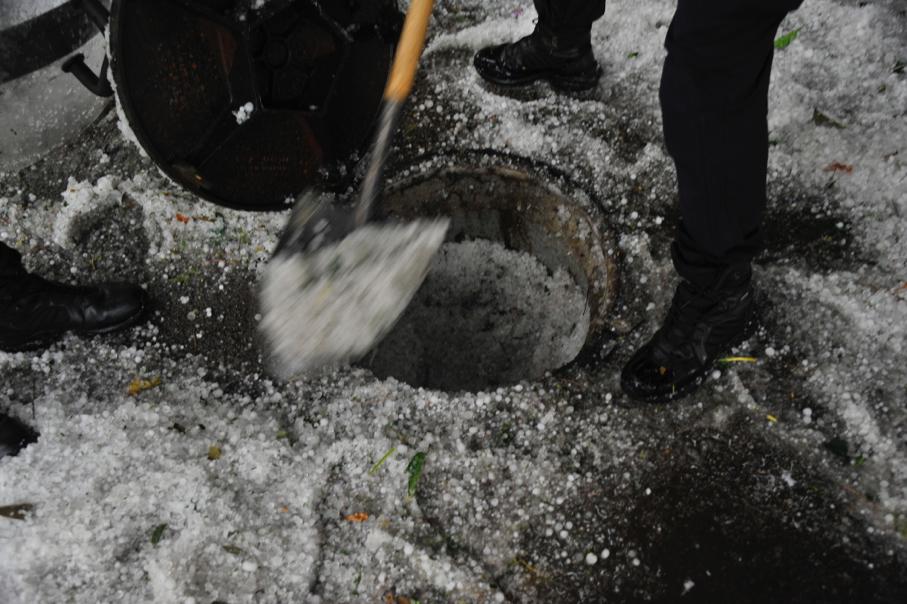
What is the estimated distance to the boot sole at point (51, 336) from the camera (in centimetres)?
220

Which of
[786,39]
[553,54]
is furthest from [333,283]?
[786,39]

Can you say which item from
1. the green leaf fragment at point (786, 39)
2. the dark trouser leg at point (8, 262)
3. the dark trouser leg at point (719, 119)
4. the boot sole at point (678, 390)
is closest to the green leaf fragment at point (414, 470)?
the boot sole at point (678, 390)

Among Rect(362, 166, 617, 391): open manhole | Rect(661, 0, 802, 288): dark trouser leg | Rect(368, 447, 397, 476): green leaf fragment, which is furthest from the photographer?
Rect(362, 166, 617, 391): open manhole

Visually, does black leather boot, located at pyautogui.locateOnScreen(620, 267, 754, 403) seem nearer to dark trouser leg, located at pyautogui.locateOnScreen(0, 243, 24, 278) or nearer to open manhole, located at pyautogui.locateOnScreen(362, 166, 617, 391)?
open manhole, located at pyautogui.locateOnScreen(362, 166, 617, 391)

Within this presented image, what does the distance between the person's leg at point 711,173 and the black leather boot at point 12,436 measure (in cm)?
176

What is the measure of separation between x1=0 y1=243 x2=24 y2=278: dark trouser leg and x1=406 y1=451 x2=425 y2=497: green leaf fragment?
1.34m

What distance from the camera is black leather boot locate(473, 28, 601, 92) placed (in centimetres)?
255

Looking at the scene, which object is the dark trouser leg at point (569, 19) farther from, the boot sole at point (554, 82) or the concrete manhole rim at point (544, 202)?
the concrete manhole rim at point (544, 202)

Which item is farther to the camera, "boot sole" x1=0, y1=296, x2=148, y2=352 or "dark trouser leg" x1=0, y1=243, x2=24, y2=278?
"boot sole" x1=0, y1=296, x2=148, y2=352

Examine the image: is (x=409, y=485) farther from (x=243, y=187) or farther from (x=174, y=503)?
(x=243, y=187)

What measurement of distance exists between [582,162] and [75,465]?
Result: 6.15 feet

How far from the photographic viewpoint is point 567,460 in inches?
76.9

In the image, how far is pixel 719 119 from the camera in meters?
1.47

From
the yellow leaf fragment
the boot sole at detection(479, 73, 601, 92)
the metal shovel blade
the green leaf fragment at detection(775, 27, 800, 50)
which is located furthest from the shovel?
the green leaf fragment at detection(775, 27, 800, 50)
